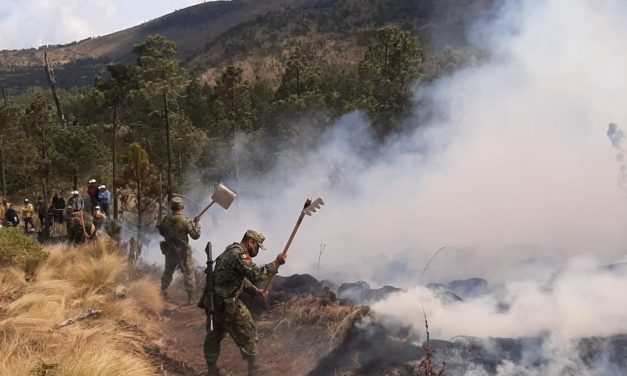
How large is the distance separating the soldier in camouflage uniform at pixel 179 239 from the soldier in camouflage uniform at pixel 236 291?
2.56 metres

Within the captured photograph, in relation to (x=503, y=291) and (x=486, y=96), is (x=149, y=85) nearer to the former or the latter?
(x=486, y=96)

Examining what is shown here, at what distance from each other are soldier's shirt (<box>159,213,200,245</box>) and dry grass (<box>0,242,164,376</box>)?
752 millimetres

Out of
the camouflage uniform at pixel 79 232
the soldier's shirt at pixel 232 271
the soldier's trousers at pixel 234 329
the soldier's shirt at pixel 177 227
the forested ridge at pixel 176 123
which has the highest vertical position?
the forested ridge at pixel 176 123

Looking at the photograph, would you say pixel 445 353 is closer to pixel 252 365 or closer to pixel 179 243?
pixel 252 365

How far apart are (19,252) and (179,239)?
208cm

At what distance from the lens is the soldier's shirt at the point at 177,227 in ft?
28.9

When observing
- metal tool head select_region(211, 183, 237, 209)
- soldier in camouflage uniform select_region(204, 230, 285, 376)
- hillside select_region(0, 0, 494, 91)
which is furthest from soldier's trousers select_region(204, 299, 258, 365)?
hillside select_region(0, 0, 494, 91)

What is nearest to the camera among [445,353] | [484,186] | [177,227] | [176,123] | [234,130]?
[445,353]

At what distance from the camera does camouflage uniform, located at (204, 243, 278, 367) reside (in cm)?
601

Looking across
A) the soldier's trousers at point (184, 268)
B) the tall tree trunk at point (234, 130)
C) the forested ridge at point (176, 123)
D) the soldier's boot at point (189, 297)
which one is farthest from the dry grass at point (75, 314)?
the tall tree trunk at point (234, 130)

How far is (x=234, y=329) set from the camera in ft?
20.6

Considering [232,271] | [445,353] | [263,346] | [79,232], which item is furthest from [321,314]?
[79,232]

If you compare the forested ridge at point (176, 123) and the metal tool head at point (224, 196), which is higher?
the forested ridge at point (176, 123)

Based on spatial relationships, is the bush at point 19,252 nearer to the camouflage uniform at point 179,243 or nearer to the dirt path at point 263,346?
the camouflage uniform at point 179,243
